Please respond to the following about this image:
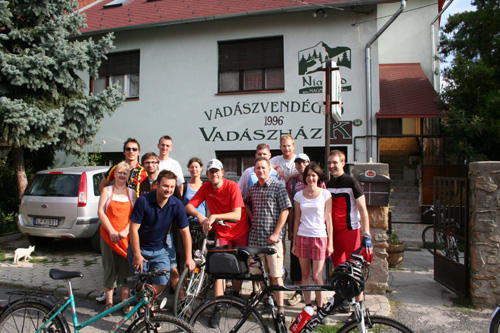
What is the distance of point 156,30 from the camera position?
448 inches

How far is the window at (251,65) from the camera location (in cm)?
1053

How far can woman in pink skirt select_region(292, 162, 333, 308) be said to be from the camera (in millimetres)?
4258

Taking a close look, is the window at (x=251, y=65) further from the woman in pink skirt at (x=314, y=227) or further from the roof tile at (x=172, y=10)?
the woman in pink skirt at (x=314, y=227)

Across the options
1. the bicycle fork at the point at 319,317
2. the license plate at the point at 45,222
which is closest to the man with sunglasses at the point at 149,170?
the bicycle fork at the point at 319,317

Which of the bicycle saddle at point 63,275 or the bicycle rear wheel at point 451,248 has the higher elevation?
the bicycle saddle at point 63,275

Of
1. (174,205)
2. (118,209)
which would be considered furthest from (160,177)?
(118,209)

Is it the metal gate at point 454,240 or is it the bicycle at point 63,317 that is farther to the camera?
the metal gate at point 454,240

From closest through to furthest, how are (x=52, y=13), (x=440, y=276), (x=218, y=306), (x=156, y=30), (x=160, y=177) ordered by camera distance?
(x=218, y=306)
(x=160, y=177)
(x=440, y=276)
(x=52, y=13)
(x=156, y=30)

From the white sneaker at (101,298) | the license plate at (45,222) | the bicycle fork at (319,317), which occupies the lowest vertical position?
the white sneaker at (101,298)

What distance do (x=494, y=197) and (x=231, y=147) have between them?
6898 mm

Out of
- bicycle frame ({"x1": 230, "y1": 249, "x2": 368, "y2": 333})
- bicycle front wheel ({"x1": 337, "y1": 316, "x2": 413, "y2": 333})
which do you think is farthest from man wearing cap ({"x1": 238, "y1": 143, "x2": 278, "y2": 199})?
bicycle front wheel ({"x1": 337, "y1": 316, "x2": 413, "y2": 333})

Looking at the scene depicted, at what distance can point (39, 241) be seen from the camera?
7.94 m

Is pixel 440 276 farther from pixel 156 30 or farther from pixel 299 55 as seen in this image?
pixel 156 30

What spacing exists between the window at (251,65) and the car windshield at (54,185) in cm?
512
